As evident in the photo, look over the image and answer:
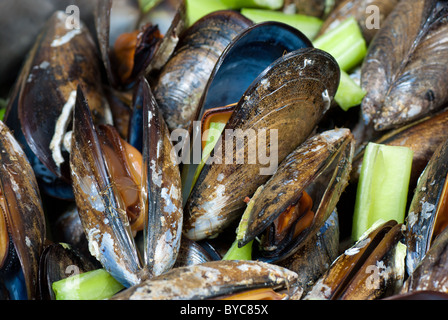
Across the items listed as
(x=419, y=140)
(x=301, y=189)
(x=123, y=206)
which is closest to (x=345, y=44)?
(x=419, y=140)

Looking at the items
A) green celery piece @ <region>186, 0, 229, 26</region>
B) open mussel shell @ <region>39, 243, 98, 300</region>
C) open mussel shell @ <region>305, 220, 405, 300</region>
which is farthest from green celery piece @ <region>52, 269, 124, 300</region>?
green celery piece @ <region>186, 0, 229, 26</region>

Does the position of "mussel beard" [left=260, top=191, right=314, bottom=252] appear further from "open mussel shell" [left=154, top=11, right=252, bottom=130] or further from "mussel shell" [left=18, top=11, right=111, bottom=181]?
"mussel shell" [left=18, top=11, right=111, bottom=181]

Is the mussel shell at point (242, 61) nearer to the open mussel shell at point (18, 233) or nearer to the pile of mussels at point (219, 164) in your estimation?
the pile of mussels at point (219, 164)

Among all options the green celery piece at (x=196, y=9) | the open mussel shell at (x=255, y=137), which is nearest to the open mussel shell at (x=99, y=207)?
the open mussel shell at (x=255, y=137)

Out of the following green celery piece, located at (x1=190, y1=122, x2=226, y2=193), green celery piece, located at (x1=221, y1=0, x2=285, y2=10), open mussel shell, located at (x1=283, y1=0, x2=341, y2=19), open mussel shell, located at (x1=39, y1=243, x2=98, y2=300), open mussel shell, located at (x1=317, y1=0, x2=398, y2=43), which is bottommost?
open mussel shell, located at (x1=39, y1=243, x2=98, y2=300)

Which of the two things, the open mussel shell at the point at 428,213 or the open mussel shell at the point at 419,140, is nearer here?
the open mussel shell at the point at 428,213

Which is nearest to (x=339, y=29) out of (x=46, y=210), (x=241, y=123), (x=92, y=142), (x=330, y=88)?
(x=330, y=88)

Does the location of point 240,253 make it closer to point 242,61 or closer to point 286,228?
point 286,228
